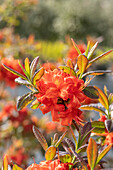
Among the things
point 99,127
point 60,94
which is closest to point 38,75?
point 60,94

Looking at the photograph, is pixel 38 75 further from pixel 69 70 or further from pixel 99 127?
pixel 99 127

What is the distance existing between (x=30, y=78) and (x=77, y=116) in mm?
100

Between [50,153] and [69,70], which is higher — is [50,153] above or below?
below

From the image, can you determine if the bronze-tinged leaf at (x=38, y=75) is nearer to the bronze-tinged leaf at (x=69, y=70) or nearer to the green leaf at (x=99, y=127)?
the bronze-tinged leaf at (x=69, y=70)

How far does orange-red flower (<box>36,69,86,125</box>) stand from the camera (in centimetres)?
39

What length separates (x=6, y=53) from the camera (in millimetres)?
1366

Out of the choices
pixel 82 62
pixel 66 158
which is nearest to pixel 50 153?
pixel 66 158

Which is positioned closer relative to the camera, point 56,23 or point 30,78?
point 30,78

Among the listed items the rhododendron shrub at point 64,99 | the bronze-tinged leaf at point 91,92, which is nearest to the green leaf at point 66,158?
the rhododendron shrub at point 64,99

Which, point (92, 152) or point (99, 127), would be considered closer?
point (92, 152)

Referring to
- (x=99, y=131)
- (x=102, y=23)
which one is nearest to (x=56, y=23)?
(x=102, y=23)

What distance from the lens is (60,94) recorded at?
0.39 m

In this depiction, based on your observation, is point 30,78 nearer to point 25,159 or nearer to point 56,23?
point 25,159

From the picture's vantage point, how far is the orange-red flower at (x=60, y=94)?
0.39m
